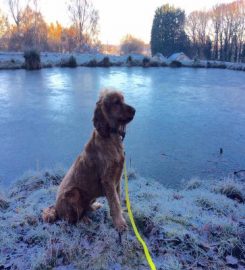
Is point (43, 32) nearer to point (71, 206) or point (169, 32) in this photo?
point (169, 32)

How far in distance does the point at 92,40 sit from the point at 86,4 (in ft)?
18.9

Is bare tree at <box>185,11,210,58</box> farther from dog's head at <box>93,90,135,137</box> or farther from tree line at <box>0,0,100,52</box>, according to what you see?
dog's head at <box>93,90,135,137</box>

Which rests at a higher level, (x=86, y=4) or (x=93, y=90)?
(x=86, y=4)

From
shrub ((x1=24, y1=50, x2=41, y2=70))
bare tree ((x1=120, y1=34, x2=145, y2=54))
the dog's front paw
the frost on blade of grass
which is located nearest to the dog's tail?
the dog's front paw

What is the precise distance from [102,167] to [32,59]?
21055 mm

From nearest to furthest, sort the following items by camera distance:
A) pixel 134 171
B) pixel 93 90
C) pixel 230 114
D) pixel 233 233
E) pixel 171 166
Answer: pixel 233 233
pixel 134 171
pixel 171 166
pixel 230 114
pixel 93 90

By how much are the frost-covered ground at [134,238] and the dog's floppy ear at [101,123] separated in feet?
3.28

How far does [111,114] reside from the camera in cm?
306

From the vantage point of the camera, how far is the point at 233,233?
3.39 meters

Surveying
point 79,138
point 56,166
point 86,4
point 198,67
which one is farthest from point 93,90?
point 86,4

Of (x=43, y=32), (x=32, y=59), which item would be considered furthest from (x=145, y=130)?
(x=43, y=32)

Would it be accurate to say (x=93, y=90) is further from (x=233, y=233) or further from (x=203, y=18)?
(x=203, y=18)

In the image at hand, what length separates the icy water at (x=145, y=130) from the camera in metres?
5.96

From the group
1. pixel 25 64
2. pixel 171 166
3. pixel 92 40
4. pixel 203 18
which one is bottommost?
pixel 171 166
